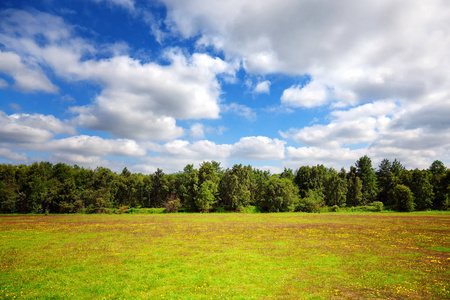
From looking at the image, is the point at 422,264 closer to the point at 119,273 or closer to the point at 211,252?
the point at 211,252

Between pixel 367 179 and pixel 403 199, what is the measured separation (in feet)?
115

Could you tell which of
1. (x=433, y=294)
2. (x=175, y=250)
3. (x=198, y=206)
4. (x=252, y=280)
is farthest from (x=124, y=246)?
(x=198, y=206)

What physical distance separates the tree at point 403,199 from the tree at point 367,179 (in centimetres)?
2467

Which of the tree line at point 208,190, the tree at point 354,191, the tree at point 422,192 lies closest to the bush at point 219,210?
the tree line at point 208,190

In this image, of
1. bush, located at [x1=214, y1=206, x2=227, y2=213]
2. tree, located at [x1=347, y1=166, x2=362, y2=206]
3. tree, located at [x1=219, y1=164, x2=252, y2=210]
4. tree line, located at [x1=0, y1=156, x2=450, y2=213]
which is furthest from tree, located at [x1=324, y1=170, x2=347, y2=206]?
bush, located at [x1=214, y1=206, x2=227, y2=213]

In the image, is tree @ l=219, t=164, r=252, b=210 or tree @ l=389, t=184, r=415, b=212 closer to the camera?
tree @ l=389, t=184, r=415, b=212

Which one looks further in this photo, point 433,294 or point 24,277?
point 24,277

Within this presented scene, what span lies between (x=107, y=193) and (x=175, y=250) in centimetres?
7944

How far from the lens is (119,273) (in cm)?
1452

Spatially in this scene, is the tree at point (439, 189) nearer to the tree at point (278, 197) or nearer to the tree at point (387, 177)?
the tree at point (387, 177)

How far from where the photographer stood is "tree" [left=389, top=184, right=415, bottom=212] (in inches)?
3223

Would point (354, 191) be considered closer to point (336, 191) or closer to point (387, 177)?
point (336, 191)

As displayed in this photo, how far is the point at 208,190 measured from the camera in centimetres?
8756

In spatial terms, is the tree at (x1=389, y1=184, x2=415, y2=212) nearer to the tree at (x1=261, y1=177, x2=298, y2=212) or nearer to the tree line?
the tree line
